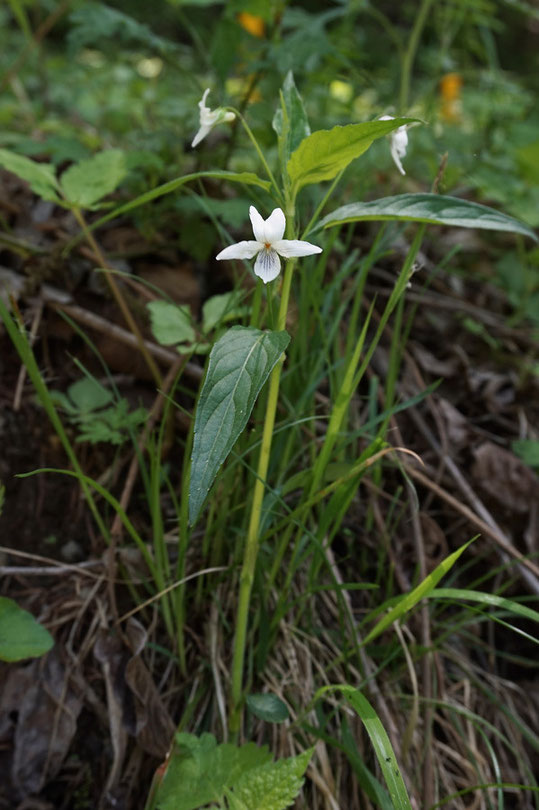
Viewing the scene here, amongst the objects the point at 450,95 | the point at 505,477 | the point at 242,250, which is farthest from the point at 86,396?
the point at 450,95

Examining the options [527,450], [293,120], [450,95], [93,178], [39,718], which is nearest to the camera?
[293,120]

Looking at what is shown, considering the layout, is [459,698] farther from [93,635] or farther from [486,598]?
[93,635]

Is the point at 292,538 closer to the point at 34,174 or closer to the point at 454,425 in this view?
the point at 454,425

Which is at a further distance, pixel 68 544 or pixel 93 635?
pixel 68 544

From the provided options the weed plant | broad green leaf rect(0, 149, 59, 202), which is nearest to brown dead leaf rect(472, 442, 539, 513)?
the weed plant

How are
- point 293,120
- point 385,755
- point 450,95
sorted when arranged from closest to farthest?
point 385,755
point 293,120
point 450,95

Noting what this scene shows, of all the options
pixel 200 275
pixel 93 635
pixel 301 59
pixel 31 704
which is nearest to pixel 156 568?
pixel 93 635
